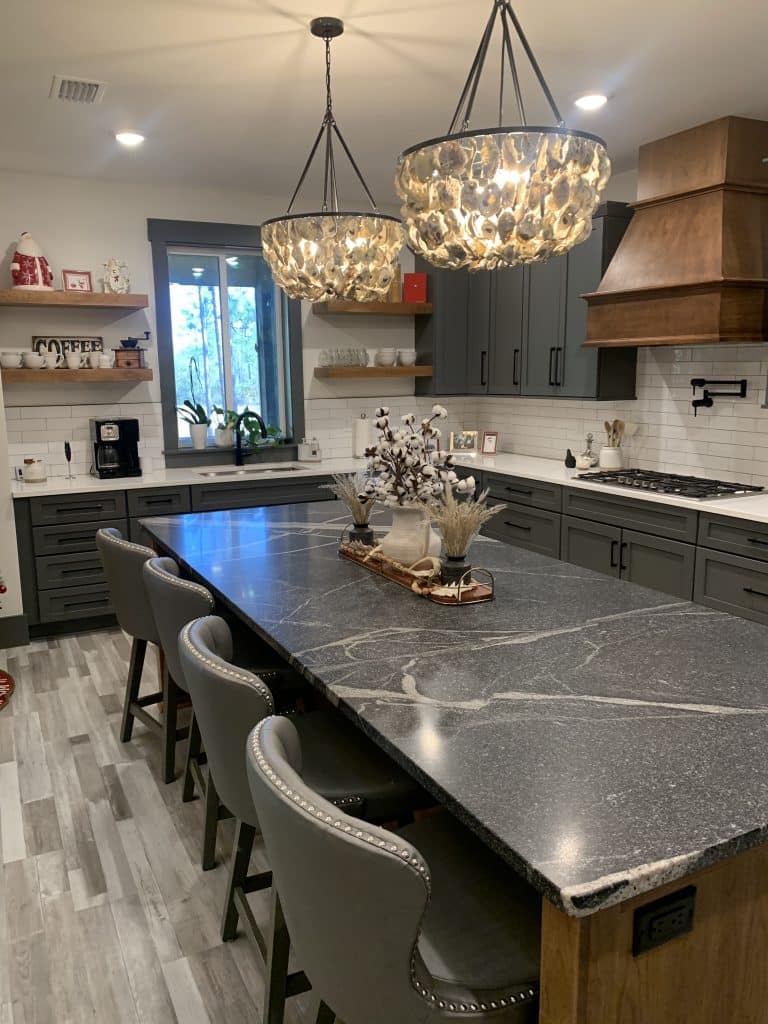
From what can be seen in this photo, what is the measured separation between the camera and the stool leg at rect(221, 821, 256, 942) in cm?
210

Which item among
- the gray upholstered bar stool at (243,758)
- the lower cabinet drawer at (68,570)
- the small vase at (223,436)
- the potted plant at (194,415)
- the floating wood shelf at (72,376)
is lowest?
the lower cabinet drawer at (68,570)

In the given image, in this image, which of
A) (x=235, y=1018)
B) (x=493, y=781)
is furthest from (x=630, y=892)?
(x=235, y=1018)

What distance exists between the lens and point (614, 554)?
4160 millimetres

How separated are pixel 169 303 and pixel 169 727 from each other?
3.18 metres

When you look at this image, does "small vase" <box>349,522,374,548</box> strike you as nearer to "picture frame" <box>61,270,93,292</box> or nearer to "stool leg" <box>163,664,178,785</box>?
"stool leg" <box>163,664,178,785</box>

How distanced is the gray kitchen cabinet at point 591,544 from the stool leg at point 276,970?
9.12ft

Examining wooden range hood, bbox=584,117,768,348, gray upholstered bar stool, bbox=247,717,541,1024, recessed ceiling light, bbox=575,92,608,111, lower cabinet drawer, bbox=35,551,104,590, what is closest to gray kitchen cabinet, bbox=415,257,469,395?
wooden range hood, bbox=584,117,768,348

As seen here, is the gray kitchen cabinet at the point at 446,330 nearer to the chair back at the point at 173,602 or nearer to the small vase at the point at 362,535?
the small vase at the point at 362,535

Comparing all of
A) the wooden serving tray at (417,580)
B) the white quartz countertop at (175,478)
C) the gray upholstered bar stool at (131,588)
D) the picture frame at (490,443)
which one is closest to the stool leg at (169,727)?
the gray upholstered bar stool at (131,588)

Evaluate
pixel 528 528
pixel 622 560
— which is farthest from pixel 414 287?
pixel 622 560

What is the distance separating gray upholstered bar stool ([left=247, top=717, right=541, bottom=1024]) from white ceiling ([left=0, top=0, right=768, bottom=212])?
2453 mm

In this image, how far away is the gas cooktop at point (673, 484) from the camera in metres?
3.82

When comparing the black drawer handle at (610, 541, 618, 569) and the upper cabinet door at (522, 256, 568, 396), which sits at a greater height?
the upper cabinet door at (522, 256, 568, 396)

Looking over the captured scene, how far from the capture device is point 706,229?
372cm
